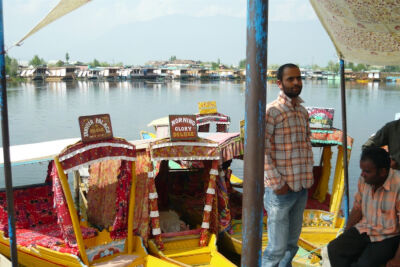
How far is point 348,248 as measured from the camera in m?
2.90

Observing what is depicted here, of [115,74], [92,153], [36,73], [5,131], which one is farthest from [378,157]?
[115,74]

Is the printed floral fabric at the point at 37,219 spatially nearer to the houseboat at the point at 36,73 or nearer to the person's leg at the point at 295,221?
the person's leg at the point at 295,221

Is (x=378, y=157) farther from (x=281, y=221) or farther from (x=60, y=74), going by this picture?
(x=60, y=74)

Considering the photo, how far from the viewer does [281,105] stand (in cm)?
308

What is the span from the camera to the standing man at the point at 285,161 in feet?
9.82

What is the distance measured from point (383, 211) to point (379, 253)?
0.90ft

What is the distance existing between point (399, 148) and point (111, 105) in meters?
32.8

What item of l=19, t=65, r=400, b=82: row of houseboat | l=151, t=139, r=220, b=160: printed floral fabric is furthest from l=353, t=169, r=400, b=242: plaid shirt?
l=19, t=65, r=400, b=82: row of houseboat

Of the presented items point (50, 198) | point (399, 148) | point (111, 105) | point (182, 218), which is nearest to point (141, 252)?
point (182, 218)

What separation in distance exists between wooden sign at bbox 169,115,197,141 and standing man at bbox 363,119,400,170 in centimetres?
228

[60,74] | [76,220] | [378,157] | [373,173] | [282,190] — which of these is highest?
[60,74]

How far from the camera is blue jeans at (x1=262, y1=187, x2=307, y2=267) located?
304 centimetres

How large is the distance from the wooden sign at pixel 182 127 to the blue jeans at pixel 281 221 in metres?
2.22

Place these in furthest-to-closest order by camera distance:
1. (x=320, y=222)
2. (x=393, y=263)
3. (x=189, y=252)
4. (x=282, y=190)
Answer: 1. (x=320, y=222)
2. (x=189, y=252)
3. (x=282, y=190)
4. (x=393, y=263)
